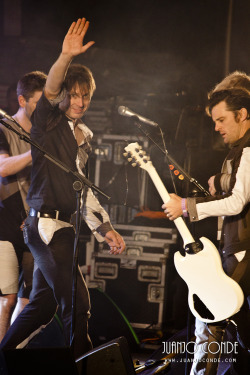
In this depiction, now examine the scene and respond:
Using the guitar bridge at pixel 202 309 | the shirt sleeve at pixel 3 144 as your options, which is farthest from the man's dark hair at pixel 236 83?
the shirt sleeve at pixel 3 144

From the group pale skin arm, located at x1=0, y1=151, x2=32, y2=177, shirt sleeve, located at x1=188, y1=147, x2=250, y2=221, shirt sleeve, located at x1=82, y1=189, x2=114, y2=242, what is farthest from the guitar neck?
pale skin arm, located at x1=0, y1=151, x2=32, y2=177

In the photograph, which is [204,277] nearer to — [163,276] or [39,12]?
[163,276]

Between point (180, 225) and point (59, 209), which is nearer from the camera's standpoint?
point (180, 225)

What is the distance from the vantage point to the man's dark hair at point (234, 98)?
123 inches

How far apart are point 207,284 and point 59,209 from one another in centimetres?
111

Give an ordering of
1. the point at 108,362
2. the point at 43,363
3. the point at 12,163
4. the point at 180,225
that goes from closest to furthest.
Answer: the point at 43,363 < the point at 108,362 < the point at 180,225 < the point at 12,163

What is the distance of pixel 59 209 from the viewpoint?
3270 millimetres

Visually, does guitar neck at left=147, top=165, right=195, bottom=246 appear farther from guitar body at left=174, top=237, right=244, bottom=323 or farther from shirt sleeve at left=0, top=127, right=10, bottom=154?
shirt sleeve at left=0, top=127, right=10, bottom=154

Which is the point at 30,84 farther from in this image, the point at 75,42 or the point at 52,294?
the point at 52,294

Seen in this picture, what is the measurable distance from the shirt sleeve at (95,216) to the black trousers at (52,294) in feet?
0.89

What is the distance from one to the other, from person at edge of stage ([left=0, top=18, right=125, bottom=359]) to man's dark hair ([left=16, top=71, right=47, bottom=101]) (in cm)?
29

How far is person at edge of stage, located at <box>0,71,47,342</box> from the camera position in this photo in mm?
3473

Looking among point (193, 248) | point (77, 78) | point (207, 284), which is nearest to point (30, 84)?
point (77, 78)

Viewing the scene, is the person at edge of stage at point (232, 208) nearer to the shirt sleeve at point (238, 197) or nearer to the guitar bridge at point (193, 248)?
the shirt sleeve at point (238, 197)
